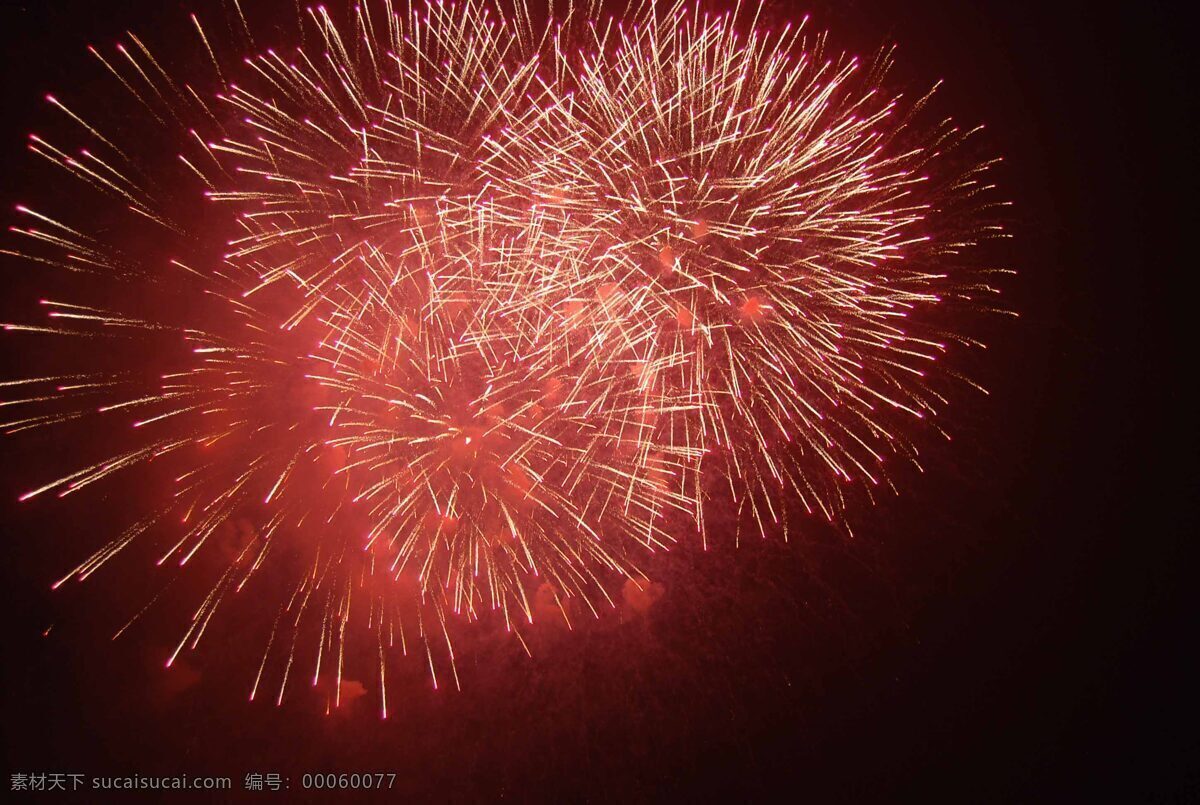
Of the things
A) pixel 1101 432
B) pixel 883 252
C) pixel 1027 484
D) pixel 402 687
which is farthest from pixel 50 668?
pixel 1101 432

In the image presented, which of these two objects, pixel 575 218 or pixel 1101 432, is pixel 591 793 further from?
pixel 1101 432

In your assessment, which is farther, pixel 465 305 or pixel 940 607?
pixel 940 607

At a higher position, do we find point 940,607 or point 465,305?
point 465,305
